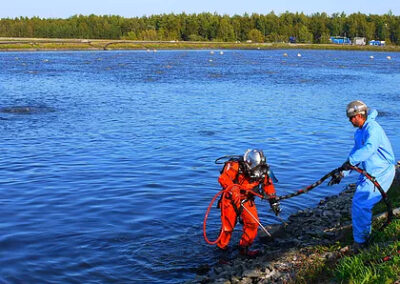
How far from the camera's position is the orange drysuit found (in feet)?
35.4

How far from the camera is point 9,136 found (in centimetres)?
2503

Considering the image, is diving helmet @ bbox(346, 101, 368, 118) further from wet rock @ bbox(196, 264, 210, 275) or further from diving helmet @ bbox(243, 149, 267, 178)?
wet rock @ bbox(196, 264, 210, 275)

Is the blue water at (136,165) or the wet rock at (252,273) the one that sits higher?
the wet rock at (252,273)

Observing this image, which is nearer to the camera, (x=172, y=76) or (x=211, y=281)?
(x=211, y=281)

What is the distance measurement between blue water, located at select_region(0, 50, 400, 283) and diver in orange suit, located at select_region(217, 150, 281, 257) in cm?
103

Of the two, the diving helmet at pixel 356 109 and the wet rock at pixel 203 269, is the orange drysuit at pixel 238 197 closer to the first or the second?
the wet rock at pixel 203 269

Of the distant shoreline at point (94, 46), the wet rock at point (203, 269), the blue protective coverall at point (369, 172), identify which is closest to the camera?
the blue protective coverall at point (369, 172)

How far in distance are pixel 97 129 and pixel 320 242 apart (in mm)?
18241

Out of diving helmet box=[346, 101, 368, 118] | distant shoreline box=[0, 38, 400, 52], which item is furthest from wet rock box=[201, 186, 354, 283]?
distant shoreline box=[0, 38, 400, 52]

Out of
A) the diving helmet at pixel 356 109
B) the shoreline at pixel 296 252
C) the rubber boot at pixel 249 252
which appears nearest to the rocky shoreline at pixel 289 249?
the shoreline at pixel 296 252

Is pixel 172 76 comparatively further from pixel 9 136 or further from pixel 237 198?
pixel 237 198

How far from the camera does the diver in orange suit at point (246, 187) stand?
35.0 feet

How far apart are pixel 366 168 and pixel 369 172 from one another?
0.28 feet

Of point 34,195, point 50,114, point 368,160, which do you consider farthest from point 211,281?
point 50,114
